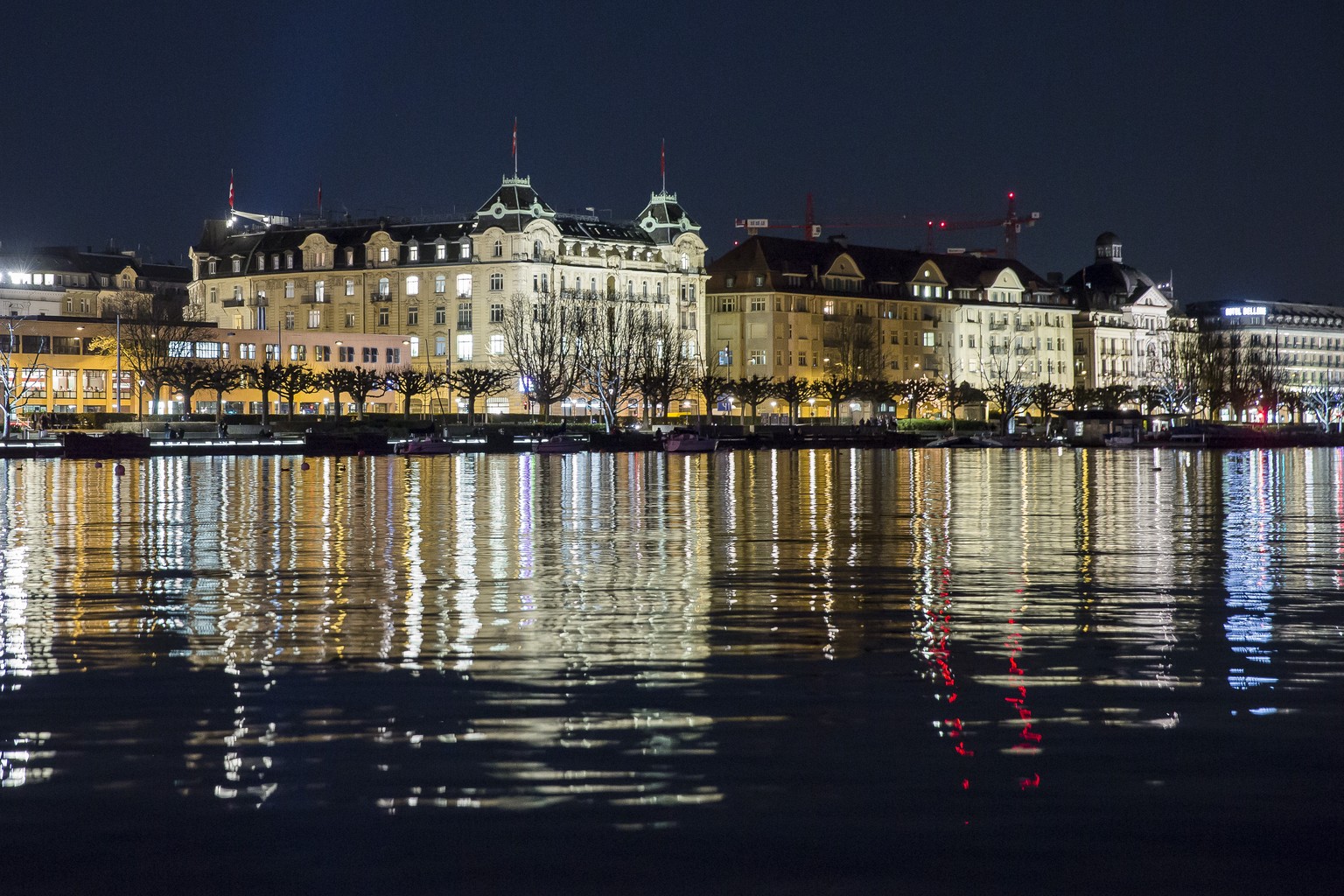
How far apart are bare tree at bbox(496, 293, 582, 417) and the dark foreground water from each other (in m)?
98.7

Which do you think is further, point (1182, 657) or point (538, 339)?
point (538, 339)

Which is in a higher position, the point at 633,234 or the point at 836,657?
the point at 633,234

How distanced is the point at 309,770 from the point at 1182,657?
304 inches

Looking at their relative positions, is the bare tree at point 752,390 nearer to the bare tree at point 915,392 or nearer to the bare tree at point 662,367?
the bare tree at point 662,367

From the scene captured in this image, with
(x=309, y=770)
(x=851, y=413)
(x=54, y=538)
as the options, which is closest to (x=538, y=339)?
(x=851, y=413)

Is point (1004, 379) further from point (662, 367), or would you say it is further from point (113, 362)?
point (113, 362)

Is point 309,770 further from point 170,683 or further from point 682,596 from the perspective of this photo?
point 682,596

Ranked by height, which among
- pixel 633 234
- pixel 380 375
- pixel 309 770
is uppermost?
pixel 633 234

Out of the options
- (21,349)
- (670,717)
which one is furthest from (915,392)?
(670,717)

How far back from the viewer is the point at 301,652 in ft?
48.5

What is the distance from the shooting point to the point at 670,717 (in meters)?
11.8

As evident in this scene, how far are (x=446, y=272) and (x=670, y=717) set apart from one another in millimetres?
136201

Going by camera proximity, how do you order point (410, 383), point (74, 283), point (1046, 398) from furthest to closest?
point (1046, 398) < point (74, 283) < point (410, 383)

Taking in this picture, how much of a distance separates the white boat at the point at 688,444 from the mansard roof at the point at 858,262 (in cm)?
6946
